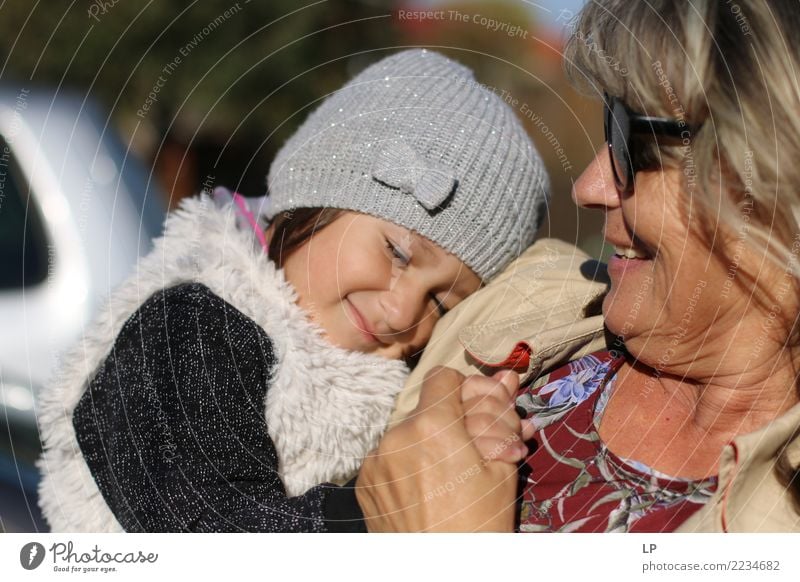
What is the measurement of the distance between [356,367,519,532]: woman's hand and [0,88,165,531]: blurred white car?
28.2 inches

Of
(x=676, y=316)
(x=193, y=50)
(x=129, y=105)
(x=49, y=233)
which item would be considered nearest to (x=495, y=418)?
(x=676, y=316)

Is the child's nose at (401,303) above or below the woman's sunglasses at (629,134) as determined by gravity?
below

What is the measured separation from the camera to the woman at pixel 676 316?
0.94 meters

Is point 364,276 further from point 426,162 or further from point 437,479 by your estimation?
point 437,479

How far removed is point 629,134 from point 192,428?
27.2 inches

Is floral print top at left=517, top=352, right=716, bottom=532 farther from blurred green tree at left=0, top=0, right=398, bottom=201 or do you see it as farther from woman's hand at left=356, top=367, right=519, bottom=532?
blurred green tree at left=0, top=0, right=398, bottom=201

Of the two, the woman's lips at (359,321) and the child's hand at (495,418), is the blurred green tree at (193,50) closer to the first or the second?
the woman's lips at (359,321)

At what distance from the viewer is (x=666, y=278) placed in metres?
1.05

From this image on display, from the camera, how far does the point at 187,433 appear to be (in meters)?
1.13

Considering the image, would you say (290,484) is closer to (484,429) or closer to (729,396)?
(484,429)

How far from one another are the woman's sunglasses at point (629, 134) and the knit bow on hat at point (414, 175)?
27 centimetres

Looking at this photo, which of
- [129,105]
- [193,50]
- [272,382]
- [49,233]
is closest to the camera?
[272,382]

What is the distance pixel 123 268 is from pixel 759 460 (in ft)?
5.05

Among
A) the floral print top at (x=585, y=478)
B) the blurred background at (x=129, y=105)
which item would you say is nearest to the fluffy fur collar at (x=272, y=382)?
the blurred background at (x=129, y=105)
